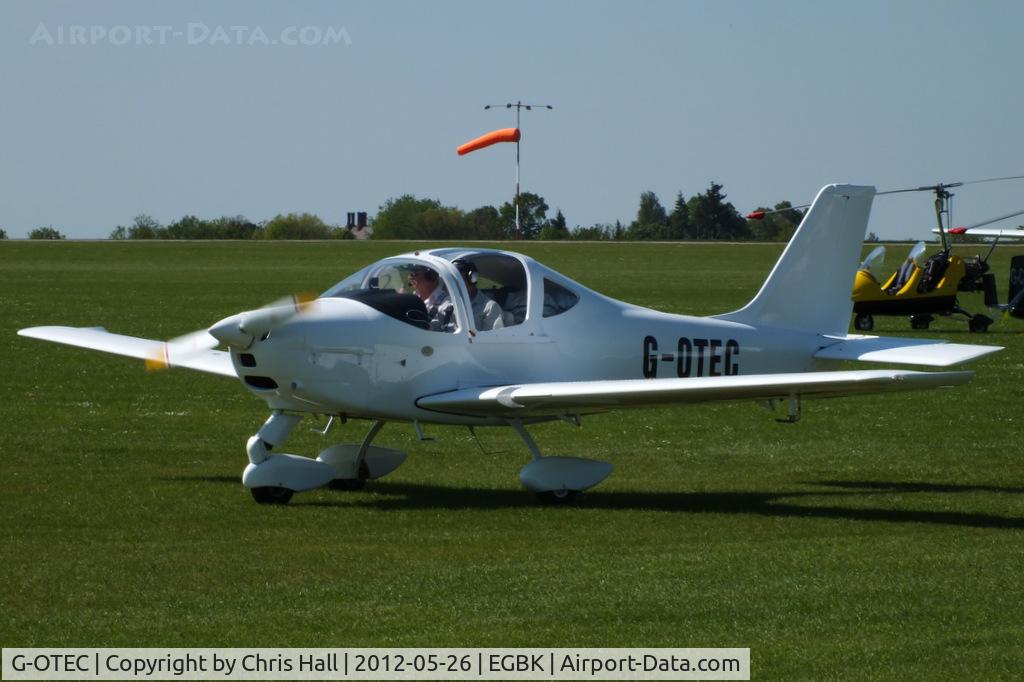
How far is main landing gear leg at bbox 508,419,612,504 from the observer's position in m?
11.8

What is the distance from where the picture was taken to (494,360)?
12320 millimetres

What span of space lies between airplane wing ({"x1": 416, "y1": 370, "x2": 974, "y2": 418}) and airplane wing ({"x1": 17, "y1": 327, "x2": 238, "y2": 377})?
2.14 metres

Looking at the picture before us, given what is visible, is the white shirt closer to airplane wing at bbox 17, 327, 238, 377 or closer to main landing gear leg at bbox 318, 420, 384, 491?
main landing gear leg at bbox 318, 420, 384, 491

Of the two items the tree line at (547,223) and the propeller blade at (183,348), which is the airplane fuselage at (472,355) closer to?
the propeller blade at (183,348)

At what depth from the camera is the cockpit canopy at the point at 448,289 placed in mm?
12133

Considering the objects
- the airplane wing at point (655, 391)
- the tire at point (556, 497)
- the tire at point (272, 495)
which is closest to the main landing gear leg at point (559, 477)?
the tire at point (556, 497)

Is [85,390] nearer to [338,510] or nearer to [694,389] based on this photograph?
[338,510]

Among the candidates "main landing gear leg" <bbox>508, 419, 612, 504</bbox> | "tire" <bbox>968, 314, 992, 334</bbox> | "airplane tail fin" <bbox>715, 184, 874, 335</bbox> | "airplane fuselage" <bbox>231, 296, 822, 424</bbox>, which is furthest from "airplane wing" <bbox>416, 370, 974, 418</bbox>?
"tire" <bbox>968, 314, 992, 334</bbox>

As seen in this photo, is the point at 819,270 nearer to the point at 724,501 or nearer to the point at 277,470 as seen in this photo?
the point at 724,501

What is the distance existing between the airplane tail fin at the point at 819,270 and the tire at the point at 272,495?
14.9 feet

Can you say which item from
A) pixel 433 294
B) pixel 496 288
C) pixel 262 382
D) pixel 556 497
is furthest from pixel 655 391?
pixel 262 382

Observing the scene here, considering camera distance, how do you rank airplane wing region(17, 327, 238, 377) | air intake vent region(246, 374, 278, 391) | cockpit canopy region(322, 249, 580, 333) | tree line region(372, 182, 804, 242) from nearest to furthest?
1. air intake vent region(246, 374, 278, 391)
2. cockpit canopy region(322, 249, 580, 333)
3. airplane wing region(17, 327, 238, 377)
4. tree line region(372, 182, 804, 242)

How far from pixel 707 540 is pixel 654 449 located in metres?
4.95

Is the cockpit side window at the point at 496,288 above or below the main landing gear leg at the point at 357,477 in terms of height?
above
